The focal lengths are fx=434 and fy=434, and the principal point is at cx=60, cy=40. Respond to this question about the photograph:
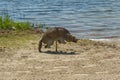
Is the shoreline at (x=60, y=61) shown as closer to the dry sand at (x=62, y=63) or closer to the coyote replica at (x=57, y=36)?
the dry sand at (x=62, y=63)

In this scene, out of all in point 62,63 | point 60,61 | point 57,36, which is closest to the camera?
point 62,63

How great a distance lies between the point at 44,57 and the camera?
1216cm

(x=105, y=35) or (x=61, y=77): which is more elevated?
(x=61, y=77)

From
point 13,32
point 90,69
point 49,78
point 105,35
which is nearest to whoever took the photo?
point 49,78

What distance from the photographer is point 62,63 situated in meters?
11.2

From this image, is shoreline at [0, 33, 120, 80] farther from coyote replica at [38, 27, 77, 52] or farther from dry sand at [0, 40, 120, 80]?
coyote replica at [38, 27, 77, 52]

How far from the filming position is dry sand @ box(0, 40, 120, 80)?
9914 mm

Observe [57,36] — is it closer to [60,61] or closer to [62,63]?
[60,61]

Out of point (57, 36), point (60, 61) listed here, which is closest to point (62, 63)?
point (60, 61)

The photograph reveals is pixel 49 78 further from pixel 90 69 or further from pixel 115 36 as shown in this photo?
pixel 115 36

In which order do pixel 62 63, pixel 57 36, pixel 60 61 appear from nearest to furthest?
pixel 62 63, pixel 60 61, pixel 57 36

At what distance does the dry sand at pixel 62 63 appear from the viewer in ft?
32.5

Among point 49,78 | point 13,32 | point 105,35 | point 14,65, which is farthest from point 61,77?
point 105,35

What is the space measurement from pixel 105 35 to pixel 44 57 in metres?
6.53
